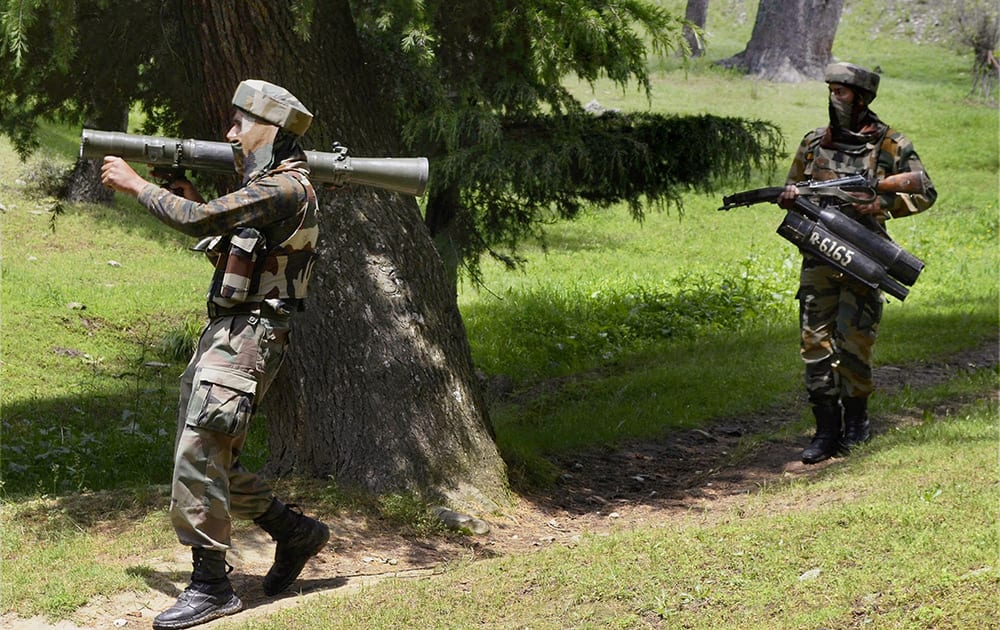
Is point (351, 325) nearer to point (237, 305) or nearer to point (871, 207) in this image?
point (237, 305)

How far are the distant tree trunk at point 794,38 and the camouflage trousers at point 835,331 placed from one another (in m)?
19.9

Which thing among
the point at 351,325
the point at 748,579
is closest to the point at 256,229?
the point at 351,325

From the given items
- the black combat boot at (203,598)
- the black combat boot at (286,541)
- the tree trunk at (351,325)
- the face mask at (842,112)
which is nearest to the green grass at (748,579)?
the black combat boot at (203,598)

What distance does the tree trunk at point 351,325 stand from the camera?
6285 mm

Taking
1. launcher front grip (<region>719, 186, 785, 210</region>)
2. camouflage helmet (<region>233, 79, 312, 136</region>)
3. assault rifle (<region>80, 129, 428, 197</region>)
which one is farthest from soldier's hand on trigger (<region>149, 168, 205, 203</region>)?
launcher front grip (<region>719, 186, 785, 210</region>)

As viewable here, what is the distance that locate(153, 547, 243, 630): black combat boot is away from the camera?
468 cm

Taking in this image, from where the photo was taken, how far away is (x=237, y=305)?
4812mm

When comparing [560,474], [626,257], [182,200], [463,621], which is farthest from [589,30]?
[626,257]

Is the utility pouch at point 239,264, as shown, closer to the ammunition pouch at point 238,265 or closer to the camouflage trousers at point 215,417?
the ammunition pouch at point 238,265

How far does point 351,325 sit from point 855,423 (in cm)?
316

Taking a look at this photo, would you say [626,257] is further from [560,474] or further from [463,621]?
[463,621]

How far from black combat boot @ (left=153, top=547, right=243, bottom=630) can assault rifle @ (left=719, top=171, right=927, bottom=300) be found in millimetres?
3677

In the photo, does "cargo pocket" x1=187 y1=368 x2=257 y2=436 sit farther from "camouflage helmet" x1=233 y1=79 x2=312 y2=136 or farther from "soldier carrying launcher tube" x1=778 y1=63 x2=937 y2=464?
"soldier carrying launcher tube" x1=778 y1=63 x2=937 y2=464

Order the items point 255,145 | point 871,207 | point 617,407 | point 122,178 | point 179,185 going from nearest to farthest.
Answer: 1. point 122,178
2. point 255,145
3. point 179,185
4. point 871,207
5. point 617,407
